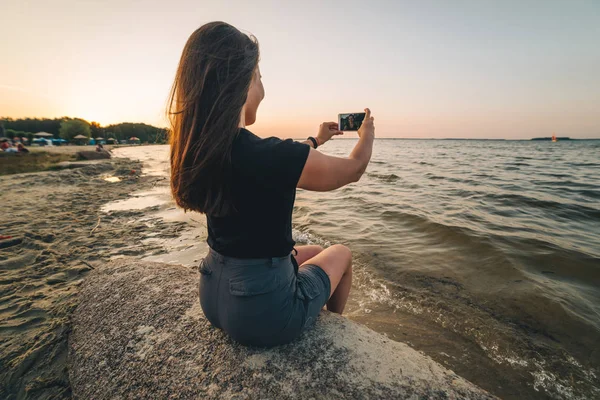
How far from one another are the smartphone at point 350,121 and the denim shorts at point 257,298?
137 cm

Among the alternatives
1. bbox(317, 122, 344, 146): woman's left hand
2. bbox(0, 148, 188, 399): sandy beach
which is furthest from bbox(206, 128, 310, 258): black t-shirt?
bbox(0, 148, 188, 399): sandy beach

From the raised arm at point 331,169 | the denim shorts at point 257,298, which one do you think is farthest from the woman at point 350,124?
the denim shorts at point 257,298

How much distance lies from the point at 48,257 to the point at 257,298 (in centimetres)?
441

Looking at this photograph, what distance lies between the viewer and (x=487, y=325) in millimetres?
3246

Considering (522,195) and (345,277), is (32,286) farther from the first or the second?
(522,195)

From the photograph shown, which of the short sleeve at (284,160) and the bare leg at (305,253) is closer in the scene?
the short sleeve at (284,160)

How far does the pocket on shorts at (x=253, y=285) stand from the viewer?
62.1 inches

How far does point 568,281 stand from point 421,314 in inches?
107

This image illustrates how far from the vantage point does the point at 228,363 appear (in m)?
1.76

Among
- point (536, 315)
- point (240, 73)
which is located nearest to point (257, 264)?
point (240, 73)

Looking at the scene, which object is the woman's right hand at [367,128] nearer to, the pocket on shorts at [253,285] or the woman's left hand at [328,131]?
the woman's left hand at [328,131]

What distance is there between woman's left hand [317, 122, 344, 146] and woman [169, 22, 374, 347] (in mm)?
799

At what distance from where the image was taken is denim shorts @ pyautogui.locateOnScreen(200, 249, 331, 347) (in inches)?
62.7

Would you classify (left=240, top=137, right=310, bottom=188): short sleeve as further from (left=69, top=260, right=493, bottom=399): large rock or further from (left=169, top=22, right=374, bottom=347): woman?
(left=69, top=260, right=493, bottom=399): large rock
